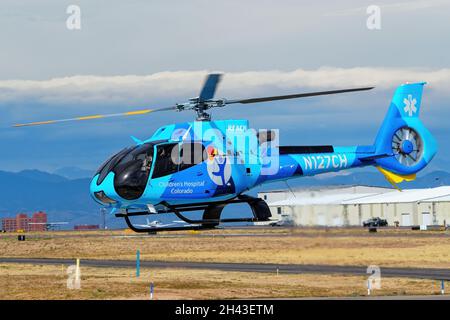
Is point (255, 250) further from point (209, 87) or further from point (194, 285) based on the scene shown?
point (209, 87)

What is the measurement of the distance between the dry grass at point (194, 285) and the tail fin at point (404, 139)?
6859mm

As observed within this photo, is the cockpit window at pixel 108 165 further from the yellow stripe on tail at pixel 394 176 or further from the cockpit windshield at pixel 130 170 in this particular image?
the yellow stripe on tail at pixel 394 176

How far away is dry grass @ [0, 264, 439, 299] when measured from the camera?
46094mm

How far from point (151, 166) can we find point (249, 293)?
43.1ft

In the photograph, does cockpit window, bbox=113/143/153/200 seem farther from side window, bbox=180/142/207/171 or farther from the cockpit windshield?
side window, bbox=180/142/207/171

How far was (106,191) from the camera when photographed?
118ft

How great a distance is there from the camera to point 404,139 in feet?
145

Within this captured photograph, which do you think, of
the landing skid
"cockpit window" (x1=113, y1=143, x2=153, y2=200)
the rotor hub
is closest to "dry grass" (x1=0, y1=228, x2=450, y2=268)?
the rotor hub

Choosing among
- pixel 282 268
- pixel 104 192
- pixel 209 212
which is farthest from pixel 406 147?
pixel 282 268

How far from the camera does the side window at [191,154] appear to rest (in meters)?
36.9

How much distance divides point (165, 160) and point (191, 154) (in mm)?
1243

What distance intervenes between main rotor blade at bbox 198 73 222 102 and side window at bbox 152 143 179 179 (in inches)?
95.9

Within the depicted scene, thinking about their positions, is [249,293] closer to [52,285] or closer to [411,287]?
[411,287]
